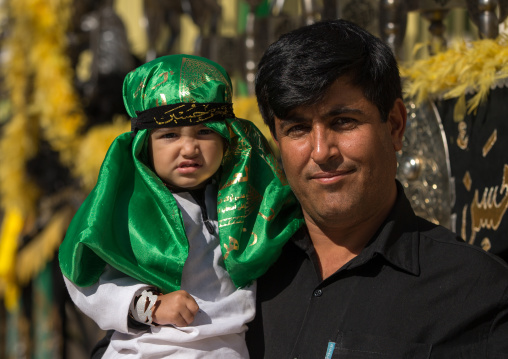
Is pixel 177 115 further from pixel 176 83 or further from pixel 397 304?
pixel 397 304

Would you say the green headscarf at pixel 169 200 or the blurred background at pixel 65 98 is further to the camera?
the blurred background at pixel 65 98

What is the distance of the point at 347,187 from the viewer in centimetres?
153

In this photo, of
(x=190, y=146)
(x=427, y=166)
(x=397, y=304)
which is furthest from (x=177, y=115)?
(x=427, y=166)

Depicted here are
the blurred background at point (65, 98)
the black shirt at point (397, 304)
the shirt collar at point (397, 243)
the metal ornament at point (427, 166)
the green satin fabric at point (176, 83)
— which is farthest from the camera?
the blurred background at point (65, 98)

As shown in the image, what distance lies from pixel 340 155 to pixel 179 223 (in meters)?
0.41

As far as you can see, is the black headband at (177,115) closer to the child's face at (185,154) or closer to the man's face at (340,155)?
the child's face at (185,154)

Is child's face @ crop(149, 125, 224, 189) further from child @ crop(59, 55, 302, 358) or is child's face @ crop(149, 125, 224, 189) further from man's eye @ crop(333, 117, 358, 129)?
man's eye @ crop(333, 117, 358, 129)

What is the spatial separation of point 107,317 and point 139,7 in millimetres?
4891

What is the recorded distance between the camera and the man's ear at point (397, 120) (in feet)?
5.27

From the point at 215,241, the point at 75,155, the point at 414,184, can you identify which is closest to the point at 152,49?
the point at 75,155

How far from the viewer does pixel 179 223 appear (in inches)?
63.8

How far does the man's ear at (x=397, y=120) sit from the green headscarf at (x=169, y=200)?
11.3 inches

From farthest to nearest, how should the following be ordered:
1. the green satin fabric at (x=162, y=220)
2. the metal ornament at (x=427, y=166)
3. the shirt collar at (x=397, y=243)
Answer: the metal ornament at (x=427, y=166) → the green satin fabric at (x=162, y=220) → the shirt collar at (x=397, y=243)

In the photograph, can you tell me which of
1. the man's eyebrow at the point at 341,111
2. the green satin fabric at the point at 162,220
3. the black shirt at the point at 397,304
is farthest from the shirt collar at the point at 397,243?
the man's eyebrow at the point at 341,111
